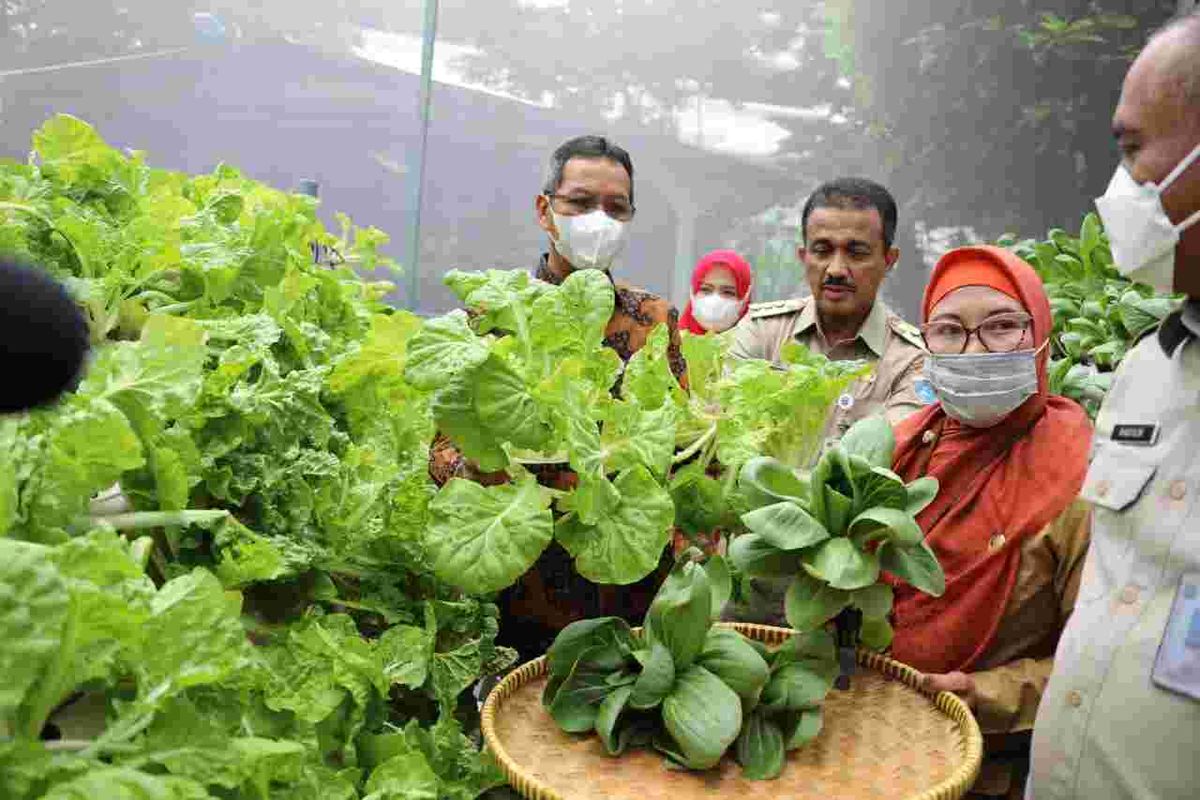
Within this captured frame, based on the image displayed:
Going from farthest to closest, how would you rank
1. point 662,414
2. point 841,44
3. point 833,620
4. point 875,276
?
point 841,44 → point 875,276 → point 833,620 → point 662,414

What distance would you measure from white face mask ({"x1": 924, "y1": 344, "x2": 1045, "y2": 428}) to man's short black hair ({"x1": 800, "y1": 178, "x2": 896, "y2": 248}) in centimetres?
95

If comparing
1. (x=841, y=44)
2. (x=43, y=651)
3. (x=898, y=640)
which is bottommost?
(x=898, y=640)

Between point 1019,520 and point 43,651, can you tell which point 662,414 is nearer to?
point 1019,520

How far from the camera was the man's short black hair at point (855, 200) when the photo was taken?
2473 millimetres

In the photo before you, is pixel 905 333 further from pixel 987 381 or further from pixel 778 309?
pixel 987 381

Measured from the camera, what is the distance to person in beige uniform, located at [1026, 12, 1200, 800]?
1.15m

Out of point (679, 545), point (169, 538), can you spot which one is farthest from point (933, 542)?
point (169, 538)

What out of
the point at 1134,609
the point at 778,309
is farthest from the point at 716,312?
the point at 1134,609

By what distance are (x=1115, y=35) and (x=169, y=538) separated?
6059mm

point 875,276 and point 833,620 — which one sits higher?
point 875,276

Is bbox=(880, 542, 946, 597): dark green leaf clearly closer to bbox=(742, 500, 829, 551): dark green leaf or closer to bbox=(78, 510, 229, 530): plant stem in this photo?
bbox=(742, 500, 829, 551): dark green leaf

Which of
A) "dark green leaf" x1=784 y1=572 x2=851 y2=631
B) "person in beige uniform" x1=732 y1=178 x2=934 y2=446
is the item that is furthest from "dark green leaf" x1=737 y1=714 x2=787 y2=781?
"person in beige uniform" x1=732 y1=178 x2=934 y2=446

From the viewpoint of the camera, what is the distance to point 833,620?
4.58 ft

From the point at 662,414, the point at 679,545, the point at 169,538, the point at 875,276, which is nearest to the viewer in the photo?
the point at 169,538
